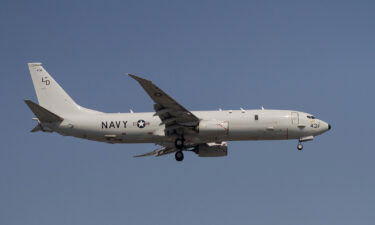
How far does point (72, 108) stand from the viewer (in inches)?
2692

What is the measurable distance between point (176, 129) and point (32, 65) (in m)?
17.3

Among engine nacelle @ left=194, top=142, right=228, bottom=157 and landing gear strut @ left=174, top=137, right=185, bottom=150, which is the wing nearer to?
landing gear strut @ left=174, top=137, right=185, bottom=150

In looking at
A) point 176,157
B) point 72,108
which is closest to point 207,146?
point 176,157

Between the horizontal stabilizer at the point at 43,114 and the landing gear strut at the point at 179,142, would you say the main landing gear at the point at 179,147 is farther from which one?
the horizontal stabilizer at the point at 43,114

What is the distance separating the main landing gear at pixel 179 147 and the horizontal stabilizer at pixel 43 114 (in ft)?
38.0

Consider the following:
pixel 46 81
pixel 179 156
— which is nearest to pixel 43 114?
pixel 46 81

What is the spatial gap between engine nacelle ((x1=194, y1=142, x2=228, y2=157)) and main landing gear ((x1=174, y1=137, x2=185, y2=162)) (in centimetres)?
397

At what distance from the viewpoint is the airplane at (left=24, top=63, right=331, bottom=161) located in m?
64.5

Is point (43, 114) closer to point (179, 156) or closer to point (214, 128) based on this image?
point (179, 156)

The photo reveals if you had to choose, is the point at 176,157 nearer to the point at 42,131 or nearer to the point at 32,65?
the point at 42,131

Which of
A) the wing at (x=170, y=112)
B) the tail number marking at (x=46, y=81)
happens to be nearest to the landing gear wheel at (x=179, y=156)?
the wing at (x=170, y=112)

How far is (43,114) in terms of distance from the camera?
6481cm

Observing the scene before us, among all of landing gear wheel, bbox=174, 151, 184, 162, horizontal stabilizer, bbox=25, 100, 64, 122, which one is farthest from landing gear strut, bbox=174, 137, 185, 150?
horizontal stabilizer, bbox=25, 100, 64, 122

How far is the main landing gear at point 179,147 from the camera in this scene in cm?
6650
